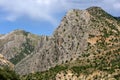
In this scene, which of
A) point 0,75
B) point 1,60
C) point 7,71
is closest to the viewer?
point 0,75

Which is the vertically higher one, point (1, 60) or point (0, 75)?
point (1, 60)

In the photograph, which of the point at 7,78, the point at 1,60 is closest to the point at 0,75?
the point at 7,78

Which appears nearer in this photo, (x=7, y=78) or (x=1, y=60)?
(x=7, y=78)

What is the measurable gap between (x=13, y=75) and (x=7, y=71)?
1.24m

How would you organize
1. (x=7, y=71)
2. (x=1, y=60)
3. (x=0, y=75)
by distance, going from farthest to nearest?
1. (x=1, y=60)
2. (x=7, y=71)
3. (x=0, y=75)

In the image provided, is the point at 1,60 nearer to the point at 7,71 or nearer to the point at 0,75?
the point at 7,71

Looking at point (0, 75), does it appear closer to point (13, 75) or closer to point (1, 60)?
point (13, 75)

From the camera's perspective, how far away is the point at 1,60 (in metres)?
69.9

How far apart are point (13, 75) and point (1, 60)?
22.8 feet

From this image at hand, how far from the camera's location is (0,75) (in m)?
58.6

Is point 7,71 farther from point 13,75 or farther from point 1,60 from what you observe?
point 1,60

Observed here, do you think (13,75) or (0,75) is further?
(13,75)

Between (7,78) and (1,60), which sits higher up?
(1,60)

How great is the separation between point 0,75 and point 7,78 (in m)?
1.76
